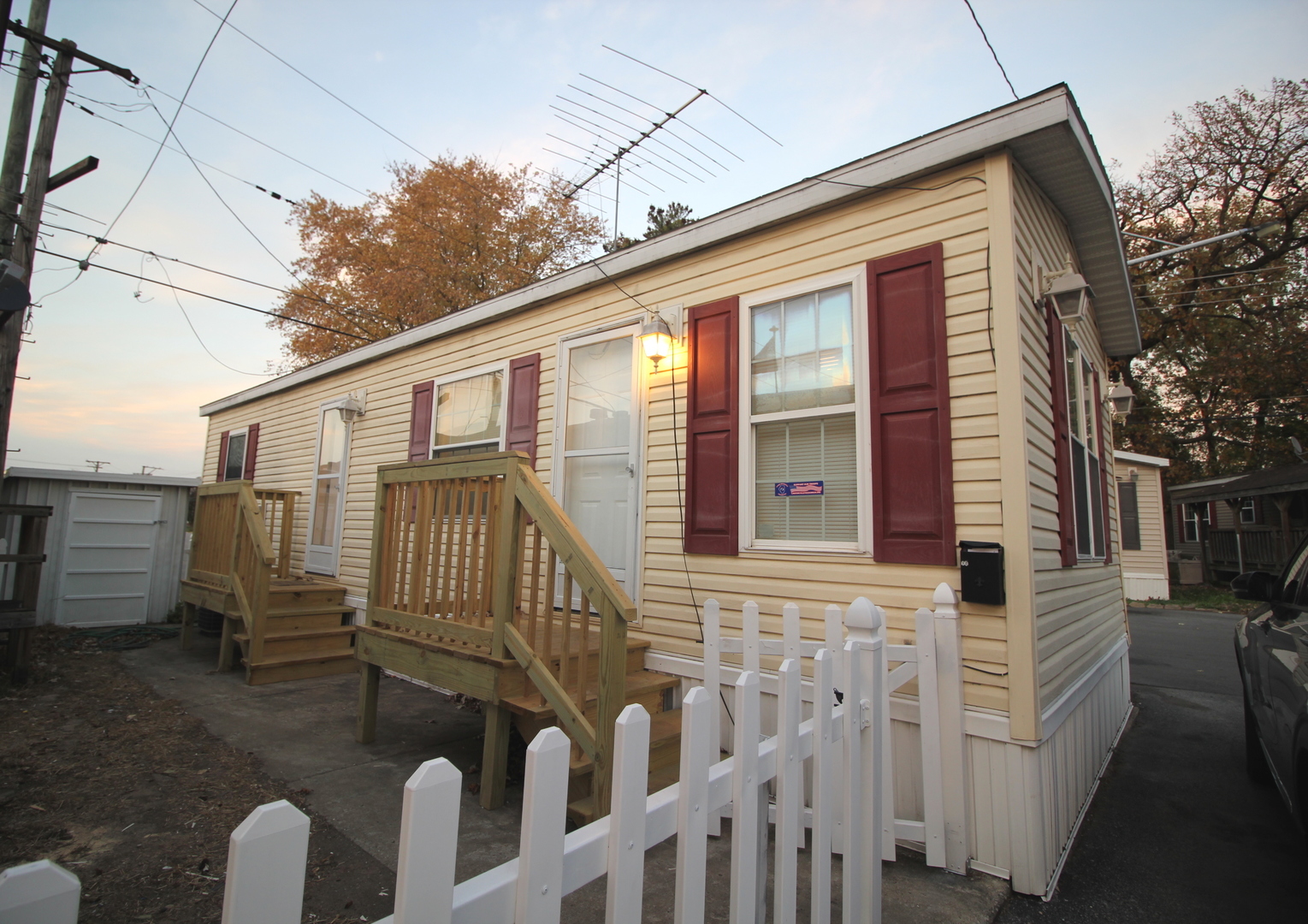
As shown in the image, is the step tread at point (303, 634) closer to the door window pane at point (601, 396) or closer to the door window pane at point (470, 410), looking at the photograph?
the door window pane at point (470, 410)

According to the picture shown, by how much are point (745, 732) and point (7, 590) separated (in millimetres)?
11030

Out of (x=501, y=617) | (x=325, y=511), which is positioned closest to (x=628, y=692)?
(x=501, y=617)

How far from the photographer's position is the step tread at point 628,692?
319 cm

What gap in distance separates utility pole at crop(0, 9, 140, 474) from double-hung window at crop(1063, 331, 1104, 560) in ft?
27.5

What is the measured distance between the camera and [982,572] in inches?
117

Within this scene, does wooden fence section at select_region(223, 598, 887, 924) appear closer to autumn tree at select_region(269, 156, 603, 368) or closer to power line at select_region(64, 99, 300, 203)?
power line at select_region(64, 99, 300, 203)

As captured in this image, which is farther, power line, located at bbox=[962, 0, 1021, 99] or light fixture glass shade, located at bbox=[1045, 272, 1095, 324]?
power line, located at bbox=[962, 0, 1021, 99]

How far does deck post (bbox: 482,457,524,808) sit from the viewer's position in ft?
10.9

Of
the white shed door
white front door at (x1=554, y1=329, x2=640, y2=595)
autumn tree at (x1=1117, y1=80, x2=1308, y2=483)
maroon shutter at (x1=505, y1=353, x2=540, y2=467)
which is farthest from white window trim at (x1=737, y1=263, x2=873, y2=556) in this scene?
autumn tree at (x1=1117, y1=80, x2=1308, y2=483)

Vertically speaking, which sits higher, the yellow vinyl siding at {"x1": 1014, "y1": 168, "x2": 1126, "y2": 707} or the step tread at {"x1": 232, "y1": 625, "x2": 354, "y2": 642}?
the yellow vinyl siding at {"x1": 1014, "y1": 168, "x2": 1126, "y2": 707}

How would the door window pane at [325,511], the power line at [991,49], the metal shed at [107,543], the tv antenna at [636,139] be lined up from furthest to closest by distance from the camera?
the metal shed at [107,543] < the door window pane at [325,511] < the tv antenna at [636,139] < the power line at [991,49]

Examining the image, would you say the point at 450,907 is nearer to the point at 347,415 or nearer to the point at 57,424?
the point at 347,415

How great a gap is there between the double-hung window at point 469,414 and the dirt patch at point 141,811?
289cm

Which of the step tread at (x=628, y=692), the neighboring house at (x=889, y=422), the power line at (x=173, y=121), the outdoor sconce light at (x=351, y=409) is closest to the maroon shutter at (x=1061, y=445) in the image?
the neighboring house at (x=889, y=422)
